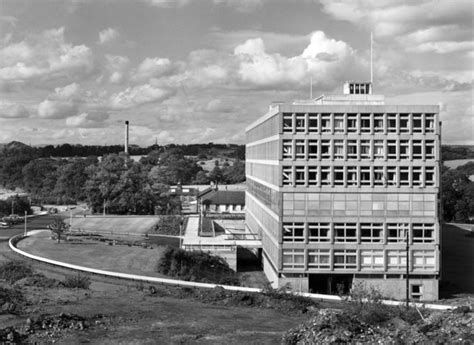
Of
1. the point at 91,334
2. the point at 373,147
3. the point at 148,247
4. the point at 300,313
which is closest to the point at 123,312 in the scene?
the point at 91,334

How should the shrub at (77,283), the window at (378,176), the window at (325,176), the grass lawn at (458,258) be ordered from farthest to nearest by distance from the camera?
the grass lawn at (458,258) < the window at (325,176) < the window at (378,176) < the shrub at (77,283)

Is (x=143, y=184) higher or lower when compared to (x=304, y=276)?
higher

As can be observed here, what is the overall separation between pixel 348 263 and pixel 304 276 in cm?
427

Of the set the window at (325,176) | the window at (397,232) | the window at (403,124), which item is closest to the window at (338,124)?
the window at (325,176)

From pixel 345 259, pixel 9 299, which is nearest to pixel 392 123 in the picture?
pixel 345 259

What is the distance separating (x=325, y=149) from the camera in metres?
55.4

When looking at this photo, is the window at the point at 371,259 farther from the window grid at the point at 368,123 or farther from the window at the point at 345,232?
the window grid at the point at 368,123

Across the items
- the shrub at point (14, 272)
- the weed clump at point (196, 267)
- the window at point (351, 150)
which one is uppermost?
the window at point (351, 150)

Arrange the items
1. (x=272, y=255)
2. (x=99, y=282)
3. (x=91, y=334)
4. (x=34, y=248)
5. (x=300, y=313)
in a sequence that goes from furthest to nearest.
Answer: (x=34, y=248) → (x=272, y=255) → (x=99, y=282) → (x=300, y=313) → (x=91, y=334)

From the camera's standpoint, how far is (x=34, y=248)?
71.0 metres

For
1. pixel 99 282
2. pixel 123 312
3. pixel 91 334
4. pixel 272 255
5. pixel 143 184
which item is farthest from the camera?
pixel 143 184

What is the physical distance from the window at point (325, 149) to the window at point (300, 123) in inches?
86.3

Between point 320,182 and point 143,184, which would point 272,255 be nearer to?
point 320,182

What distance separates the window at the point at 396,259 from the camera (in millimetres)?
55188
